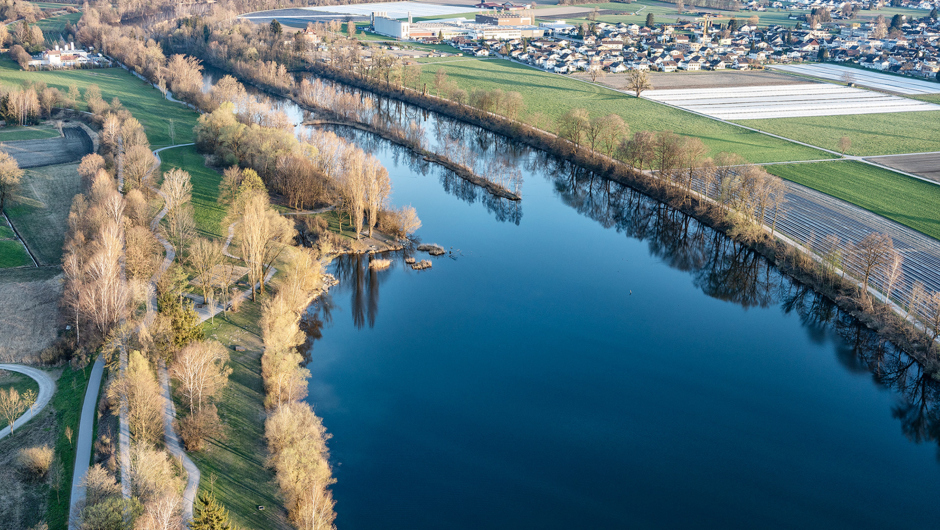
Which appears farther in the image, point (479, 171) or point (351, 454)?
point (479, 171)

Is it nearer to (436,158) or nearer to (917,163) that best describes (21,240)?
(436,158)

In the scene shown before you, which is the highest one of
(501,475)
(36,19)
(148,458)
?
(36,19)

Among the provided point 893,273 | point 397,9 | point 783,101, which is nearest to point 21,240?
point 893,273

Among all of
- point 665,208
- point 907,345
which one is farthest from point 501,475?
point 665,208

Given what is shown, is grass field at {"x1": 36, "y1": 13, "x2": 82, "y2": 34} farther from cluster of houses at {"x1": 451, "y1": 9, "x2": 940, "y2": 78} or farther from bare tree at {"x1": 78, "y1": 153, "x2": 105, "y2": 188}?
bare tree at {"x1": 78, "y1": 153, "x2": 105, "y2": 188}

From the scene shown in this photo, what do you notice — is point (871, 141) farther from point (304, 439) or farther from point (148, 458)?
point (148, 458)

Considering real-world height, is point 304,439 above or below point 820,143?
below

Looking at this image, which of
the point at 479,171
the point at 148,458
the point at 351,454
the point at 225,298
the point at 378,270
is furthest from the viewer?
the point at 479,171

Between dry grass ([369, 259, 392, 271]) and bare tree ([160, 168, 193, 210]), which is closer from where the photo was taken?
dry grass ([369, 259, 392, 271])

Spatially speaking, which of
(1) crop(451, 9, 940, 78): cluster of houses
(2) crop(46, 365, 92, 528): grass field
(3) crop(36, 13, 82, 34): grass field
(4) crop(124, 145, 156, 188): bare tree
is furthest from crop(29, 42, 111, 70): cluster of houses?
(2) crop(46, 365, 92, 528): grass field
